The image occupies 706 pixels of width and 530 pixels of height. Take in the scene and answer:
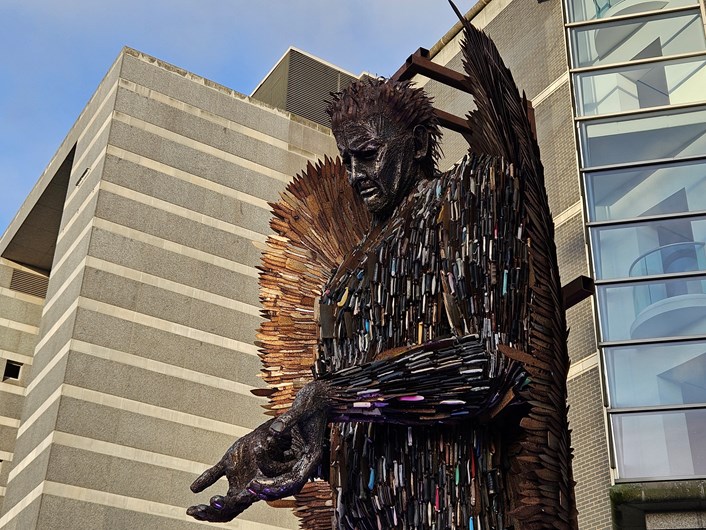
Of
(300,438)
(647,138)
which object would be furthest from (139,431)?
(300,438)

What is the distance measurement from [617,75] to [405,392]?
15210 mm

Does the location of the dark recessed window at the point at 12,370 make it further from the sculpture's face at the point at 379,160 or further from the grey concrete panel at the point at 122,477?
the sculpture's face at the point at 379,160

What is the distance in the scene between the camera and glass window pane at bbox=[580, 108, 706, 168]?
56.0ft

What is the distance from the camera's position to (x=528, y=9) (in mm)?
21188

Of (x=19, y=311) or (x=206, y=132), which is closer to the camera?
(x=206, y=132)

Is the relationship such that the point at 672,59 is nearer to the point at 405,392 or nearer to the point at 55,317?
the point at 55,317

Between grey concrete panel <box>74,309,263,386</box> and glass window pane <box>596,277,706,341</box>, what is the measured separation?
7.20m

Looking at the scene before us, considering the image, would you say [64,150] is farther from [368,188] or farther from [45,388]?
[368,188]

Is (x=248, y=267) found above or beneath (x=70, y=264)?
above

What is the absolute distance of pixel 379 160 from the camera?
16.3 feet

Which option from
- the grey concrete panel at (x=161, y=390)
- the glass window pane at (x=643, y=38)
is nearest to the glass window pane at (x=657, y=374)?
the glass window pane at (x=643, y=38)

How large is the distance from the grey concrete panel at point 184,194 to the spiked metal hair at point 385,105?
16.4 meters

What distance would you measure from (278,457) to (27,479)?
15.4 m

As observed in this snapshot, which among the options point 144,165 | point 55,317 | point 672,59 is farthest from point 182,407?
point 672,59
